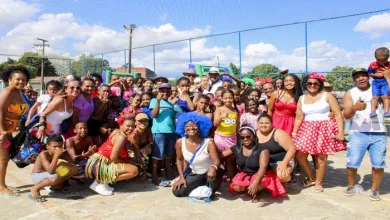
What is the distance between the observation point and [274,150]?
445 centimetres

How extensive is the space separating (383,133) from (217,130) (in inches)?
88.4

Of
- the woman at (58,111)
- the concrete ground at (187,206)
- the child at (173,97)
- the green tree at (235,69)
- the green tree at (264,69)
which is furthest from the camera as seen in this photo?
the green tree at (235,69)

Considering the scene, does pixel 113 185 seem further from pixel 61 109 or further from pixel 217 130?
pixel 217 130

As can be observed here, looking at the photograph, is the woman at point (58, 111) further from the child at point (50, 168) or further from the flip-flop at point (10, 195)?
the flip-flop at point (10, 195)

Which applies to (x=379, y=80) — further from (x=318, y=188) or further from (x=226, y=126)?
(x=226, y=126)

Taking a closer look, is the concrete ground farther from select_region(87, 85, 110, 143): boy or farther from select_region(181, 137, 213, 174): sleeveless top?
select_region(87, 85, 110, 143): boy

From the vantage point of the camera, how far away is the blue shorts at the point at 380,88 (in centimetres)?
432

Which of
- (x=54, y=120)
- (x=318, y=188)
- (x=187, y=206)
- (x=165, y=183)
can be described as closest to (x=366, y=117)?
(x=318, y=188)

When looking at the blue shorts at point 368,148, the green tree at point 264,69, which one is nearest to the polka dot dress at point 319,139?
the blue shorts at point 368,148

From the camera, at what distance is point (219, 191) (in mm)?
4742

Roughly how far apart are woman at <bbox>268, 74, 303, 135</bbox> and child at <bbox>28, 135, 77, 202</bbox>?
3.12 metres

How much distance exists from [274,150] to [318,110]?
0.86 m

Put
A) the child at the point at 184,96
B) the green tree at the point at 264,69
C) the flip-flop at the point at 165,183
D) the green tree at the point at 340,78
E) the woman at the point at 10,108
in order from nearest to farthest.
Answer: the woman at the point at 10,108, the flip-flop at the point at 165,183, the child at the point at 184,96, the green tree at the point at 340,78, the green tree at the point at 264,69

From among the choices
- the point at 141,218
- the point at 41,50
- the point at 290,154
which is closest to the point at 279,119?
the point at 290,154
